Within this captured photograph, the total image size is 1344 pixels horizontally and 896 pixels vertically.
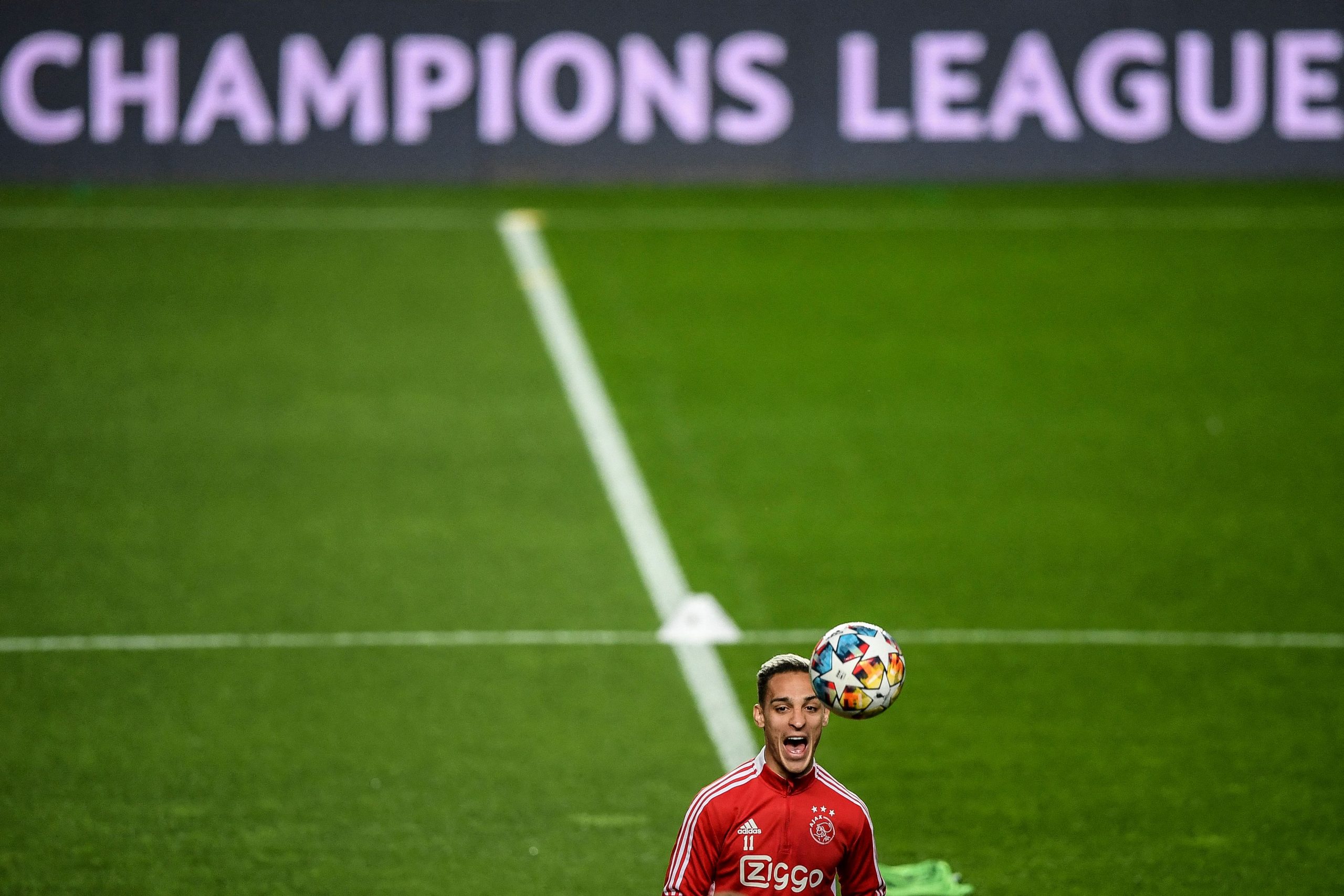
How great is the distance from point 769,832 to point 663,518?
5.66 metres

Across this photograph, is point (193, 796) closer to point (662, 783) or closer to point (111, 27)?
point (662, 783)

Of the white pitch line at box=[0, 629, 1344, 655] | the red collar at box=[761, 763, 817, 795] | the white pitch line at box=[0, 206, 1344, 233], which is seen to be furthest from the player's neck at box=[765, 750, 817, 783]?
the white pitch line at box=[0, 206, 1344, 233]

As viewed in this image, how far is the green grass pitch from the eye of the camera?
7.12m

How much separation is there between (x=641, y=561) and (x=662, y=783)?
257 cm

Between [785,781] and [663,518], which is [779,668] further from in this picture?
[663,518]

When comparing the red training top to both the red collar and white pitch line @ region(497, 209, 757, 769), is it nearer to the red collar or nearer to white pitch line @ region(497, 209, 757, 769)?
the red collar

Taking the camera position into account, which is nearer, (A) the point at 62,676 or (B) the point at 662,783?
(B) the point at 662,783

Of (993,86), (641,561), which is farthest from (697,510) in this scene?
(993,86)

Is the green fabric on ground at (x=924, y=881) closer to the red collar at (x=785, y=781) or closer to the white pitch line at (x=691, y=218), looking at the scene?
the red collar at (x=785, y=781)

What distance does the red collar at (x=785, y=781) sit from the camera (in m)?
4.93

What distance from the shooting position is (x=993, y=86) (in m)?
15.6

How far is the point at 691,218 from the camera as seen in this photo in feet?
50.8

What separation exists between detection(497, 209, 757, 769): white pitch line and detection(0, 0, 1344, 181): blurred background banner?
3.86 ft

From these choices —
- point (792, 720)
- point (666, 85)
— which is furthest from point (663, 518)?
point (666, 85)
